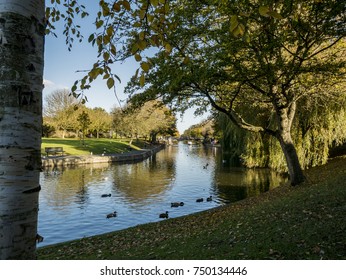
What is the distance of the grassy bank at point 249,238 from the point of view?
5.22 meters

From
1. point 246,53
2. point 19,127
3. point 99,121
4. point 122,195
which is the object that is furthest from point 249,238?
point 99,121

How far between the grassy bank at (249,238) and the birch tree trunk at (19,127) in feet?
12.9

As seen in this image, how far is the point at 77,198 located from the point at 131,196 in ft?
11.1

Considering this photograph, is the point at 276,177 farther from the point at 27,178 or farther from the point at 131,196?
the point at 27,178

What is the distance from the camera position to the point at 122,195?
19797 mm

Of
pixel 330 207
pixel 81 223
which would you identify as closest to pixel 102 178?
pixel 81 223

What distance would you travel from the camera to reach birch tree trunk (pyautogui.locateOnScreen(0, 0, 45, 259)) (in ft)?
6.66

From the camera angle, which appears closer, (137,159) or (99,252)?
(99,252)

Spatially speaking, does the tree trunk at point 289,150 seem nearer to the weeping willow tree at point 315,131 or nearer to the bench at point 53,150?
the weeping willow tree at point 315,131

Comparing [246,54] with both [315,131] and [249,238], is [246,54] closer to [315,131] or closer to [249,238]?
[249,238]

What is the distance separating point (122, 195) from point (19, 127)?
720 inches

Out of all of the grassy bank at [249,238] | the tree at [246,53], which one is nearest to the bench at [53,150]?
the tree at [246,53]

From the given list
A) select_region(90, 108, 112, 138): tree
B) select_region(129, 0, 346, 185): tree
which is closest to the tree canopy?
select_region(129, 0, 346, 185): tree

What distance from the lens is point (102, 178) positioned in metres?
26.0
